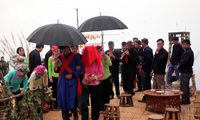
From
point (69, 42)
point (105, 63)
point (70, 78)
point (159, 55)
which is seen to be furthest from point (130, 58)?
point (69, 42)

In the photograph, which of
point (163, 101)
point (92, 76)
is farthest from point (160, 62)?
point (92, 76)

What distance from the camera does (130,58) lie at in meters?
6.11

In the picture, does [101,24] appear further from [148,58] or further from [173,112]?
[173,112]

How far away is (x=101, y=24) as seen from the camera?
470 centimetres

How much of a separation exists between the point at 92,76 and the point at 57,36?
40.9 inches

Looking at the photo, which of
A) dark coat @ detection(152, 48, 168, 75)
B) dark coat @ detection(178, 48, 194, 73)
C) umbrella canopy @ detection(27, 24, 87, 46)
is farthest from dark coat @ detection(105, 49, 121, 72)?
umbrella canopy @ detection(27, 24, 87, 46)

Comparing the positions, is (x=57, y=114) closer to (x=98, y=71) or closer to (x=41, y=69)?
(x=41, y=69)

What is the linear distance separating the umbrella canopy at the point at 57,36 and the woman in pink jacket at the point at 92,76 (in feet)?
1.72

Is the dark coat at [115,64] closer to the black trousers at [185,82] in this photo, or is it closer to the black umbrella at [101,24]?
the black umbrella at [101,24]

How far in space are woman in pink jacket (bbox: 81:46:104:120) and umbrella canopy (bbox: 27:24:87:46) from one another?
53cm

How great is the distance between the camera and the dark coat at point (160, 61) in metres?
5.52

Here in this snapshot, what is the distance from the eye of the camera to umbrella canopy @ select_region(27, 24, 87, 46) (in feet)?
10.6

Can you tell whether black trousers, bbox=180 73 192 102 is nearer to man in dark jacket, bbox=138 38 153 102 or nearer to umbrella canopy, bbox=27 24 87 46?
man in dark jacket, bbox=138 38 153 102

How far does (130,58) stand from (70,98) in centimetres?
277
